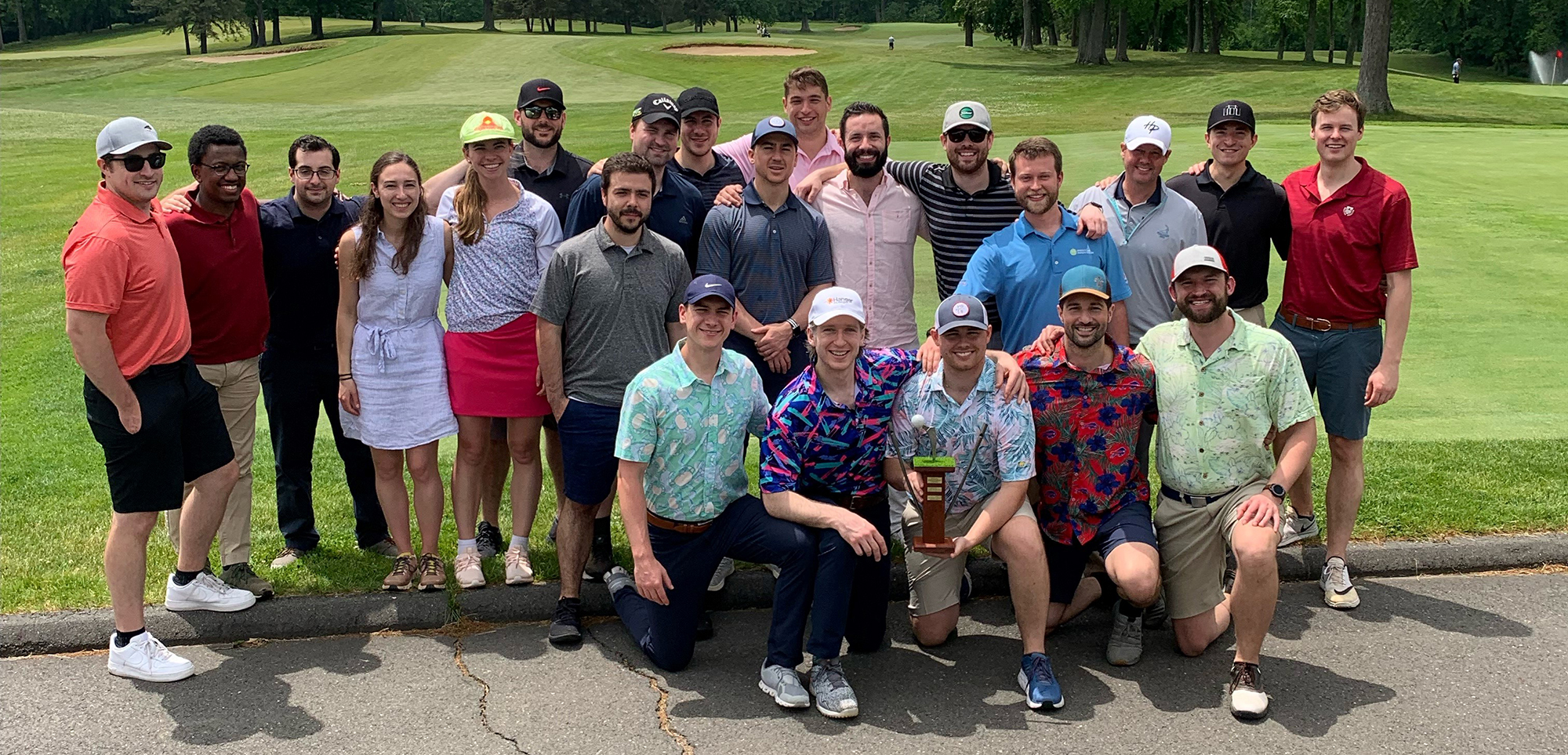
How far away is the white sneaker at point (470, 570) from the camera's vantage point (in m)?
6.10

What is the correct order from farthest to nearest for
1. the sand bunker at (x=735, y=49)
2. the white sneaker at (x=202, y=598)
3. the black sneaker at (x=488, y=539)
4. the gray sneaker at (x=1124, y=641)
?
the sand bunker at (x=735, y=49) < the black sneaker at (x=488, y=539) < the white sneaker at (x=202, y=598) < the gray sneaker at (x=1124, y=641)

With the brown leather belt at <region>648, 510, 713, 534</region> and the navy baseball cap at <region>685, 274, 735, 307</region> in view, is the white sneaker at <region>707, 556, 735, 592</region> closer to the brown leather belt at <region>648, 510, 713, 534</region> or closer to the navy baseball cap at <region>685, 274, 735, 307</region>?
the brown leather belt at <region>648, 510, 713, 534</region>

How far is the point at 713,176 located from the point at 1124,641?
10.6 feet

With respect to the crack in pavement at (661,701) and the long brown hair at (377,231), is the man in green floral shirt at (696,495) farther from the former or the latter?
the long brown hair at (377,231)

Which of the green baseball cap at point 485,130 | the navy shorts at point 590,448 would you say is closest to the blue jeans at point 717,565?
the navy shorts at point 590,448

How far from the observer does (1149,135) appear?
6.36 m

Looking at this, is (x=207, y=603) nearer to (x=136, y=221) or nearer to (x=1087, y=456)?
(x=136, y=221)

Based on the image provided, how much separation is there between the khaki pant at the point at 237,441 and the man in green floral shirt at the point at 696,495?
214cm

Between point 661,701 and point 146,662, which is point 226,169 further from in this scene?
point 661,701

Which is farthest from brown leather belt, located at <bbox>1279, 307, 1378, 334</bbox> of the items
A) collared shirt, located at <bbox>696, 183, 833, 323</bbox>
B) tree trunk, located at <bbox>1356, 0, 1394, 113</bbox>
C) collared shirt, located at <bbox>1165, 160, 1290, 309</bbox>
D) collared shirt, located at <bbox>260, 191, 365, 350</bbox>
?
tree trunk, located at <bbox>1356, 0, 1394, 113</bbox>

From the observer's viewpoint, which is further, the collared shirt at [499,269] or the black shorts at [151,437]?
the collared shirt at [499,269]

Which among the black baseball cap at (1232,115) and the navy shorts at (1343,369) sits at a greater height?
the black baseball cap at (1232,115)

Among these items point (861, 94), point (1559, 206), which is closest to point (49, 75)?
point (861, 94)

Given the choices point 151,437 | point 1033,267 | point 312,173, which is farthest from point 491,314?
point 1033,267
